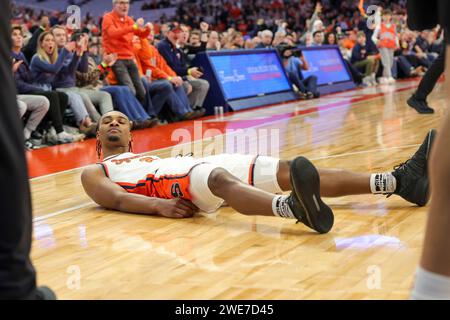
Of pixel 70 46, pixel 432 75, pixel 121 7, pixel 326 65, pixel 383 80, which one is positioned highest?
pixel 121 7

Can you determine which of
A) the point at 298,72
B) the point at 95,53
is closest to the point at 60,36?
the point at 95,53

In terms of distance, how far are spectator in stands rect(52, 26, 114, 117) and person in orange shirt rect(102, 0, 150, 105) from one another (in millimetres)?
650

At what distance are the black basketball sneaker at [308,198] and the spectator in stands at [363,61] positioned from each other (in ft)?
46.7

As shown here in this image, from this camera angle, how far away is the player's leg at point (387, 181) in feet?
11.9

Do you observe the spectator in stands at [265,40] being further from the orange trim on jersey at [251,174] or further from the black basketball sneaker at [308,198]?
the black basketball sneaker at [308,198]

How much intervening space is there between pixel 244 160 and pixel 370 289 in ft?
5.31

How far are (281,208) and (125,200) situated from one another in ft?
3.55

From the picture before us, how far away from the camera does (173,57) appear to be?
34.8 feet

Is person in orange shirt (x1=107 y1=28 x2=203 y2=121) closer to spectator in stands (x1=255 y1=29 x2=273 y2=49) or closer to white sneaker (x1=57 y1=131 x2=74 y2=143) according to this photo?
white sneaker (x1=57 y1=131 x2=74 y2=143)

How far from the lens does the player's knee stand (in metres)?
3.45

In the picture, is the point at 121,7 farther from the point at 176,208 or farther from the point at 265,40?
the point at 176,208

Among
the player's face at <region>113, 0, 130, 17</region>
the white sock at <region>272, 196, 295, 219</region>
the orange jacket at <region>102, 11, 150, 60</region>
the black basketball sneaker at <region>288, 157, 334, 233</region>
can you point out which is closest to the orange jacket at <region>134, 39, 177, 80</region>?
the orange jacket at <region>102, 11, 150, 60</region>

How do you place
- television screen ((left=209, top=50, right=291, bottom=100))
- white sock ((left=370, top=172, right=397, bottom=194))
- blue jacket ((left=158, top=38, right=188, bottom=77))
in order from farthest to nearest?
television screen ((left=209, top=50, right=291, bottom=100)) → blue jacket ((left=158, top=38, right=188, bottom=77)) → white sock ((left=370, top=172, right=397, bottom=194))

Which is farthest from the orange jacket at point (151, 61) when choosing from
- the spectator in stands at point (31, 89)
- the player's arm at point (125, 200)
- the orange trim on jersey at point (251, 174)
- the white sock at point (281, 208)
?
the white sock at point (281, 208)
